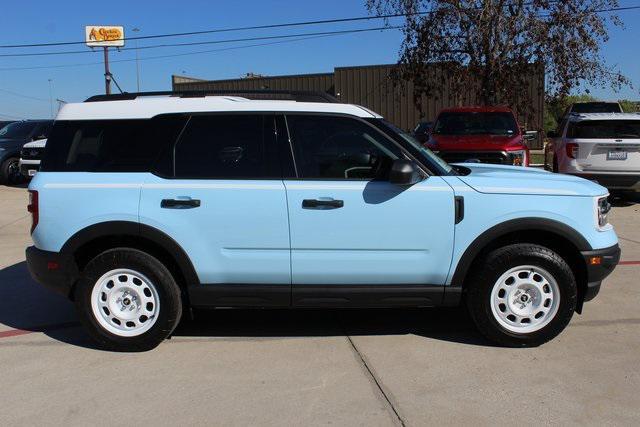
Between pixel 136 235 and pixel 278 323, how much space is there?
1508 mm

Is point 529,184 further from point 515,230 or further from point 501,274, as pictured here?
point 501,274

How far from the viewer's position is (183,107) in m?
4.39

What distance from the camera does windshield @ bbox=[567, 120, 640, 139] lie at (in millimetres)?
10500

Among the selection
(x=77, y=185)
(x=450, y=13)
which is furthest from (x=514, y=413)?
(x=450, y=13)

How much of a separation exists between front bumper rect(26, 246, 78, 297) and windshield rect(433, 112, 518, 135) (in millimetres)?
7885

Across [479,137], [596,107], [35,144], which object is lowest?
[479,137]

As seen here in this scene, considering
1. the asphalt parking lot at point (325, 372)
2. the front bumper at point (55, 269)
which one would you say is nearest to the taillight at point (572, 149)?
the asphalt parking lot at point (325, 372)

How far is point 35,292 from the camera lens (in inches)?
239

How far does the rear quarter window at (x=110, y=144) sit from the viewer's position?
14.2 ft

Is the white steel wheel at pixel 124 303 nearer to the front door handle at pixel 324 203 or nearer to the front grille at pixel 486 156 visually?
the front door handle at pixel 324 203

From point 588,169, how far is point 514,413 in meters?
8.36

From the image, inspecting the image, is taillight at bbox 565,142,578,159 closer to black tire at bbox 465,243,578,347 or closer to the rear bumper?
the rear bumper

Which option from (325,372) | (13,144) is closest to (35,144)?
(13,144)

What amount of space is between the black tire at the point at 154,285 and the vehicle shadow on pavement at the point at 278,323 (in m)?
0.27
